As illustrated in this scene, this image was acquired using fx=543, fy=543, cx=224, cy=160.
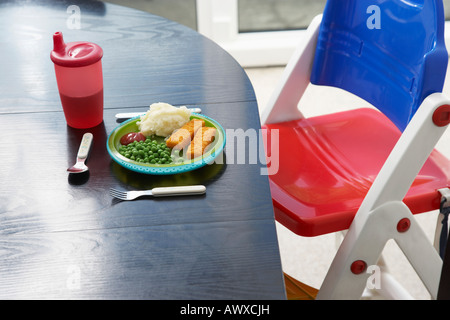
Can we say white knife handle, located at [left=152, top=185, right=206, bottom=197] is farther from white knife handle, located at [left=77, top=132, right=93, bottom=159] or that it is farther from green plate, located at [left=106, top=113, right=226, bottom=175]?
white knife handle, located at [left=77, top=132, right=93, bottom=159]

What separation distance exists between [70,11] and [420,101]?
3.57ft

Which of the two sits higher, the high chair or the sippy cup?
the sippy cup

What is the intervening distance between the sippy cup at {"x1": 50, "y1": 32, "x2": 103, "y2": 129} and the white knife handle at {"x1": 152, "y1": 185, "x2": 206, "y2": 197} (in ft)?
0.93

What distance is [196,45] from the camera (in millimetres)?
1454

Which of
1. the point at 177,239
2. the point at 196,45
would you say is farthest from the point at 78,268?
the point at 196,45

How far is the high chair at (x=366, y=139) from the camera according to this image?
1.07m

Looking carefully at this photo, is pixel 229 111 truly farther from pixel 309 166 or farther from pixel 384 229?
pixel 384 229

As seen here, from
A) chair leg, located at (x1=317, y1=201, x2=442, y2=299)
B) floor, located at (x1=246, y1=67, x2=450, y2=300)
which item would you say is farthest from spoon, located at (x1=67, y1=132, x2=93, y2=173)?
floor, located at (x1=246, y1=67, x2=450, y2=300)

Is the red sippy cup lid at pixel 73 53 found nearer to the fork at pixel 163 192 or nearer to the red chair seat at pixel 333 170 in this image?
the fork at pixel 163 192

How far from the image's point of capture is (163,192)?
0.88m

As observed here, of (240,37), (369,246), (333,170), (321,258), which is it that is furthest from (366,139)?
(240,37)

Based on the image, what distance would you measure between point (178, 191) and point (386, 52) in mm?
622

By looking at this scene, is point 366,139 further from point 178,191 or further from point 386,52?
point 178,191

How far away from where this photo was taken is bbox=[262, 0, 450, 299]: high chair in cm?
107
